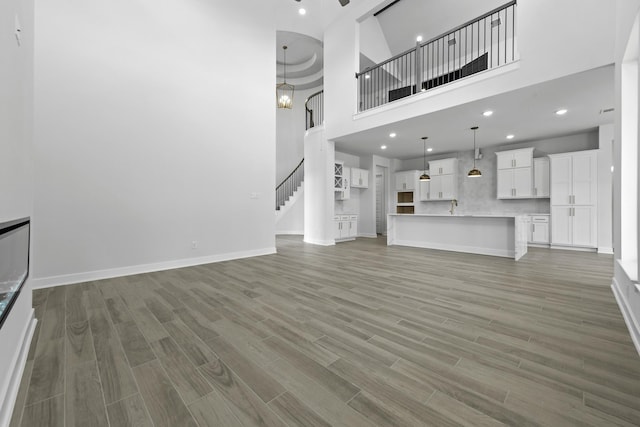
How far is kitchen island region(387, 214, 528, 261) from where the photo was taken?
5.16 meters

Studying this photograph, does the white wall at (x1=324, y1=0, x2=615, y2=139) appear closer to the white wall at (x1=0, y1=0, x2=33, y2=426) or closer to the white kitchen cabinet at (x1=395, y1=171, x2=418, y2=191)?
the white kitchen cabinet at (x1=395, y1=171, x2=418, y2=191)

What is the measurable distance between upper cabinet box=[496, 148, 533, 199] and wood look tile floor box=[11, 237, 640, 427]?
171 inches

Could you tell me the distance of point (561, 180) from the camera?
6.22 meters

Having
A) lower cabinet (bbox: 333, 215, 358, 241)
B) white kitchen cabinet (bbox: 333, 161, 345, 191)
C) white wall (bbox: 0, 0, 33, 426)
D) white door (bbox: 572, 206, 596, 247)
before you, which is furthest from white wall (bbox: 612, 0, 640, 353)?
white kitchen cabinet (bbox: 333, 161, 345, 191)

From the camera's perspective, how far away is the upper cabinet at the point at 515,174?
6.80m

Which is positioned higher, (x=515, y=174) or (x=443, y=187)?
(x=515, y=174)

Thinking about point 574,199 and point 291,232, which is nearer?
point 574,199

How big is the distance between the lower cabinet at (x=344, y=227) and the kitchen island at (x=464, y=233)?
1.37m

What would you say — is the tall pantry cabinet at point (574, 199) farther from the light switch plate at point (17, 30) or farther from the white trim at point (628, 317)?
the light switch plate at point (17, 30)

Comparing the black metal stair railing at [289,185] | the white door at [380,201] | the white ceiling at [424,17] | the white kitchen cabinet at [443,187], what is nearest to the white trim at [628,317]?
the white kitchen cabinet at [443,187]

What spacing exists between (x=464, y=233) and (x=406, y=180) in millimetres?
3847

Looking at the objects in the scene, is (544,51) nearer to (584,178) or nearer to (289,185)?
(584,178)

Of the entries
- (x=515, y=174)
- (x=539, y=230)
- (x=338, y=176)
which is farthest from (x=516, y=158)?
(x=338, y=176)

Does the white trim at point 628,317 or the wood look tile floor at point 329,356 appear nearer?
the wood look tile floor at point 329,356
